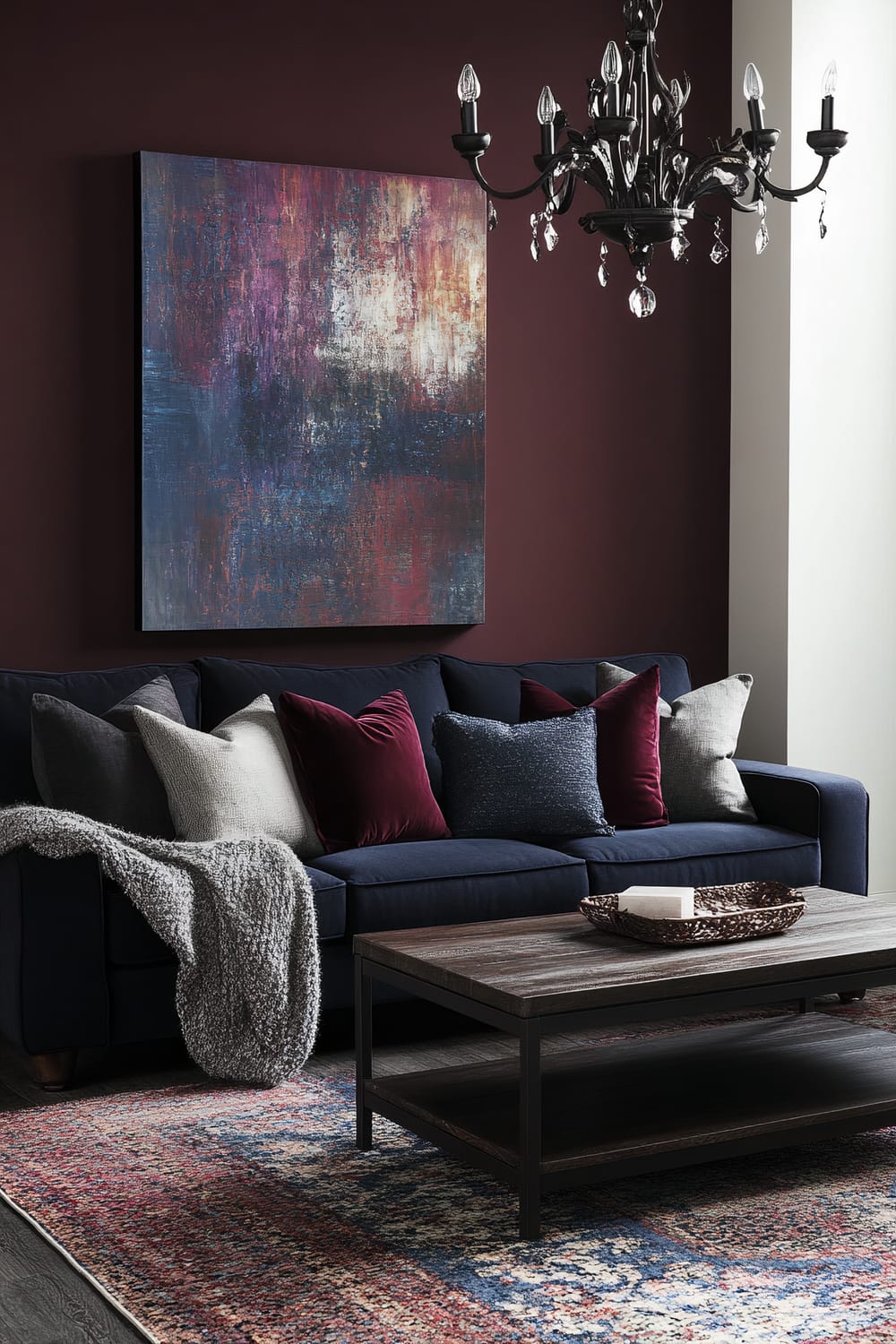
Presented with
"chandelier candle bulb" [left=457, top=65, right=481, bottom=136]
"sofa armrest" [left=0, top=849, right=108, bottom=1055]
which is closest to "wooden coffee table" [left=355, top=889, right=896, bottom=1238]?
"sofa armrest" [left=0, top=849, right=108, bottom=1055]

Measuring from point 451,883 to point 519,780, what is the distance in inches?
19.2

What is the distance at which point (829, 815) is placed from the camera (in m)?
4.46

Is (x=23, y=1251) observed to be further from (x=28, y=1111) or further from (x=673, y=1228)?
(x=673, y=1228)

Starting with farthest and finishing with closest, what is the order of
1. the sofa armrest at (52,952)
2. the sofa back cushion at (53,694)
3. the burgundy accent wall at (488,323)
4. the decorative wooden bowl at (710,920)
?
1. the burgundy accent wall at (488,323)
2. the sofa back cushion at (53,694)
3. the sofa armrest at (52,952)
4. the decorative wooden bowl at (710,920)

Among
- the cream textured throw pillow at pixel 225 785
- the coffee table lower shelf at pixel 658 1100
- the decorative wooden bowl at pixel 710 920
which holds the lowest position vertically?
the coffee table lower shelf at pixel 658 1100

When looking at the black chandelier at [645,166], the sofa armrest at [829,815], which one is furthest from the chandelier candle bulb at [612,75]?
the sofa armrest at [829,815]

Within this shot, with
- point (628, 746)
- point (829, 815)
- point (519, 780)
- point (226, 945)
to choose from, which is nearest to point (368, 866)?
point (226, 945)

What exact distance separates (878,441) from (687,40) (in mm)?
1522

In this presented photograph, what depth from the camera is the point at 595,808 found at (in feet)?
14.2

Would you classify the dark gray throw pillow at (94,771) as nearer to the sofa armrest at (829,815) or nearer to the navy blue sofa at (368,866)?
the navy blue sofa at (368,866)

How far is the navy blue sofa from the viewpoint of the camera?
3475 millimetres

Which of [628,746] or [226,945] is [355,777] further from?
[628,746]

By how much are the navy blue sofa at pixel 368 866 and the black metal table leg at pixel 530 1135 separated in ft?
3.85

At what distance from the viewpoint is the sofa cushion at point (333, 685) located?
435 cm
